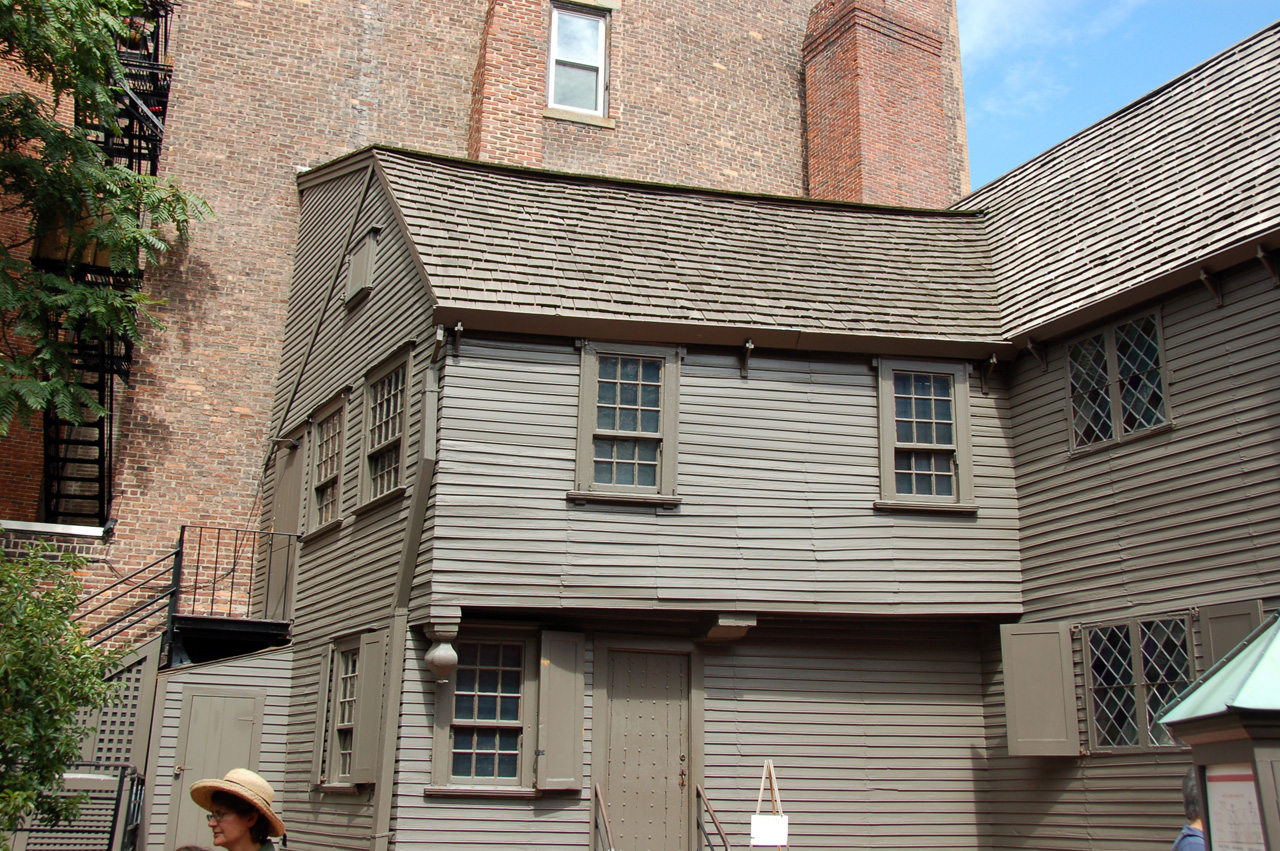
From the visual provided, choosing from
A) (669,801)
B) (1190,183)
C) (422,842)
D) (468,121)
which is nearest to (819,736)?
(669,801)

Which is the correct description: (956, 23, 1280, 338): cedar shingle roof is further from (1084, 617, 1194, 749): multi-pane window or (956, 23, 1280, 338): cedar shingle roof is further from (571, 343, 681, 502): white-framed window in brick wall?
(571, 343, 681, 502): white-framed window in brick wall

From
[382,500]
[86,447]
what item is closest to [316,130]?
[86,447]

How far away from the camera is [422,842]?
38.0ft

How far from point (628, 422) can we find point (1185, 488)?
5.61 meters

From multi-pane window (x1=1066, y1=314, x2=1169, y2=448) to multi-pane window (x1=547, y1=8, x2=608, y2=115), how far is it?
11781 mm

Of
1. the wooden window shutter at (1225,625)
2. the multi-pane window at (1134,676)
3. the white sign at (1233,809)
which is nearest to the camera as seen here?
the white sign at (1233,809)

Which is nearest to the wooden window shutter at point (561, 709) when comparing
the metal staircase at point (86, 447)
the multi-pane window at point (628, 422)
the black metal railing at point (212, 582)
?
the multi-pane window at point (628, 422)

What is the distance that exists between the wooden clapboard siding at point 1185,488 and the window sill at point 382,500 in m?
6.93

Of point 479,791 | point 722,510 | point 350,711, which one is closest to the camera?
point 479,791

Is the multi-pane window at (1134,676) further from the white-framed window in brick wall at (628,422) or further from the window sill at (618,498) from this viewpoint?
the white-framed window in brick wall at (628,422)

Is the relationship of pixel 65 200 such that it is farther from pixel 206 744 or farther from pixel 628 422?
pixel 628 422

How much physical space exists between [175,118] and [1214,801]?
18.0m

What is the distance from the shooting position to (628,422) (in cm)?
1290

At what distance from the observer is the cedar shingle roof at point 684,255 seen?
12938mm
